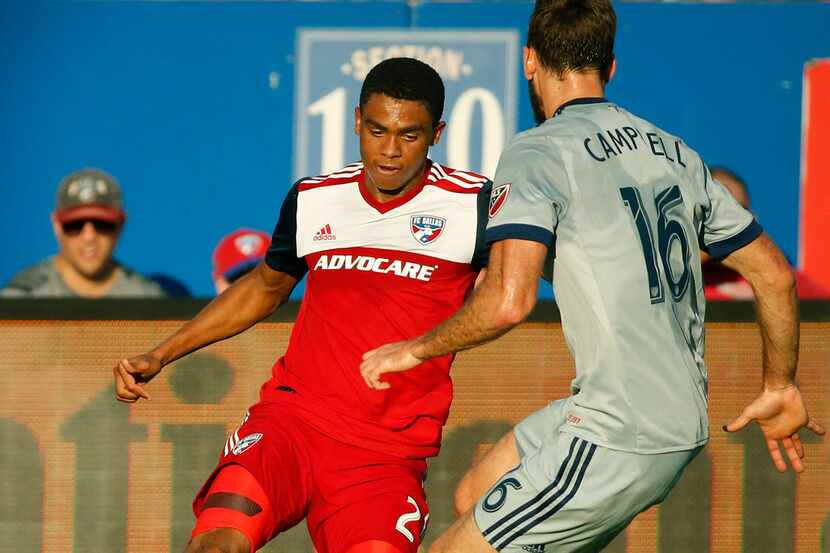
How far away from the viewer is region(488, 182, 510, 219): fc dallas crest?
3.65 metres

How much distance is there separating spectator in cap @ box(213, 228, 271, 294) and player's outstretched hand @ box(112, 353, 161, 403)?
2.14 m

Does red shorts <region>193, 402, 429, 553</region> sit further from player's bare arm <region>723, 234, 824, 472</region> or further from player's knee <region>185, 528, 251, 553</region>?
player's bare arm <region>723, 234, 824, 472</region>

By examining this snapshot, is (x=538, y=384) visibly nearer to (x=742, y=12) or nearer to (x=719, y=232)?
(x=719, y=232)

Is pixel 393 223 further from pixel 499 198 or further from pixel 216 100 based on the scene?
pixel 216 100

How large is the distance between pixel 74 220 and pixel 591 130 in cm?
426

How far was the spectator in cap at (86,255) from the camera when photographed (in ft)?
22.7

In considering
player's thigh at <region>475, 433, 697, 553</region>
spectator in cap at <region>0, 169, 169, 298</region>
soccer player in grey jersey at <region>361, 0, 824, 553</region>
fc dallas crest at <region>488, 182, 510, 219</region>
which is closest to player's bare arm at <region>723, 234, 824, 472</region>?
soccer player in grey jersey at <region>361, 0, 824, 553</region>

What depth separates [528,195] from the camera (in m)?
3.62

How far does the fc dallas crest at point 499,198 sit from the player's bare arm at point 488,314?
0.10 m

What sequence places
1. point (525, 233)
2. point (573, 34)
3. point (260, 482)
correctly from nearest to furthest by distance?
point (525, 233) → point (573, 34) → point (260, 482)

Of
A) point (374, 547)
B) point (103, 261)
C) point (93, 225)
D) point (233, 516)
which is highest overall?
point (93, 225)

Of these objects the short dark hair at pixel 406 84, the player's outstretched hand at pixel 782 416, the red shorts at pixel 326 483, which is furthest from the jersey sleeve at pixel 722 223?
the red shorts at pixel 326 483

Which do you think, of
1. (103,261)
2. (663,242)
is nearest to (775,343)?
(663,242)

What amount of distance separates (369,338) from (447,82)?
4.18 m
